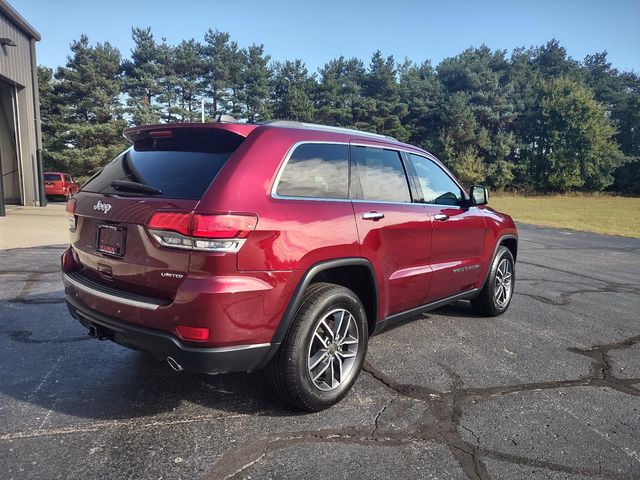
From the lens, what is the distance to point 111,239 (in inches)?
108

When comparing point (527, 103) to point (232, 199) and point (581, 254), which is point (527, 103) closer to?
point (581, 254)

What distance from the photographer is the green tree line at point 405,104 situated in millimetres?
39406

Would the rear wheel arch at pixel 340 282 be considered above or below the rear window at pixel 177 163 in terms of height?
below

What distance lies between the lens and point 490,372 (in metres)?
3.58

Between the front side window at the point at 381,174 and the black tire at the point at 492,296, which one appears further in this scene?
the black tire at the point at 492,296

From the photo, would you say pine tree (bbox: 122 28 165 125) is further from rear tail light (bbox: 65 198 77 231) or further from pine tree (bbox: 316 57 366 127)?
rear tail light (bbox: 65 198 77 231)

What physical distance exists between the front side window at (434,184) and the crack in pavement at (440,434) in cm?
153

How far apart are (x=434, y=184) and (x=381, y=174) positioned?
86cm

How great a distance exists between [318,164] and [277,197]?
21.0 inches

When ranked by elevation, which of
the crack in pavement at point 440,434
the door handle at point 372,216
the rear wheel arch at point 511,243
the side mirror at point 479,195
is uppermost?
the side mirror at point 479,195

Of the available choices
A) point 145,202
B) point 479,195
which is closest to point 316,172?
point 145,202

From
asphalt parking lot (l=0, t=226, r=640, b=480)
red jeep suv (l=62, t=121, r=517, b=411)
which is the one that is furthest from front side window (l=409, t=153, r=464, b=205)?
asphalt parking lot (l=0, t=226, r=640, b=480)

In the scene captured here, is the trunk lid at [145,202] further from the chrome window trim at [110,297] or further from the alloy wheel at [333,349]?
the alloy wheel at [333,349]

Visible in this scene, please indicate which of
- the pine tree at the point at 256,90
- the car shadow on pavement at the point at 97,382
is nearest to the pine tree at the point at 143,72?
the pine tree at the point at 256,90
